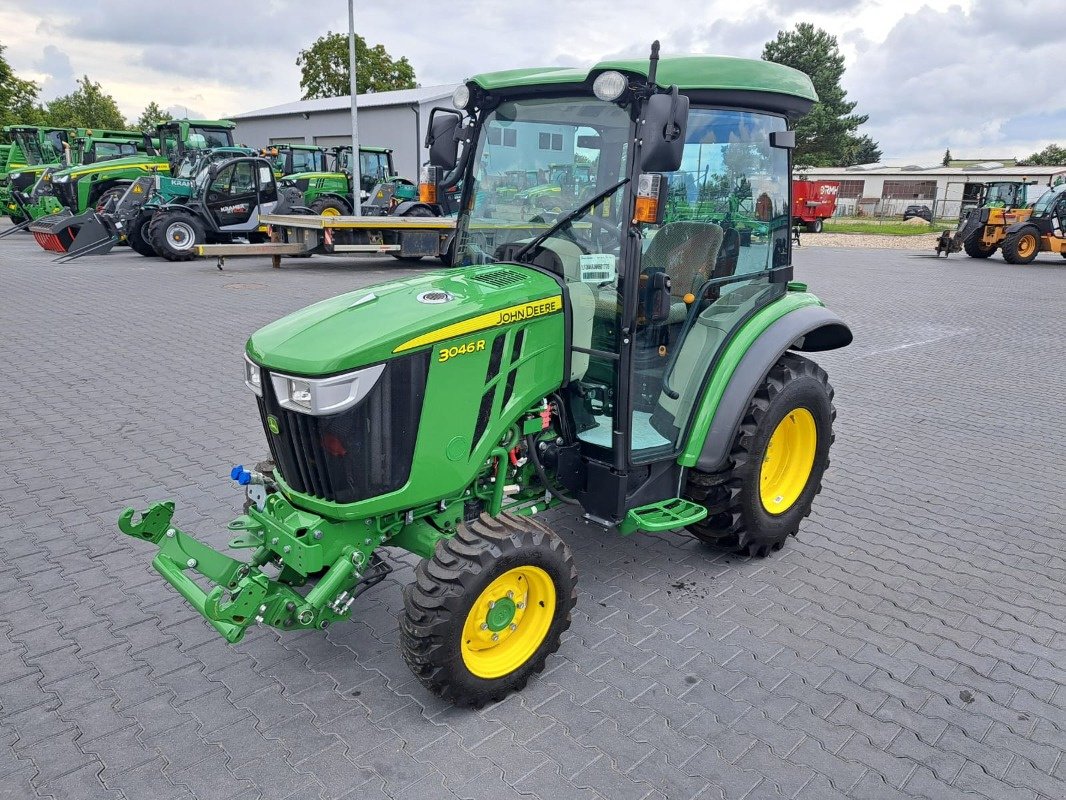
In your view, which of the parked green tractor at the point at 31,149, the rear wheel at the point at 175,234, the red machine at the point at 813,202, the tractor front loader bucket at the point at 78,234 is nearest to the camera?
the rear wheel at the point at 175,234

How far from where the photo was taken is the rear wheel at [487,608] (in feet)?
8.97

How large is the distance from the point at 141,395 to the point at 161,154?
596 inches

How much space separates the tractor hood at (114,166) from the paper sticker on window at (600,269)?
59.9 ft

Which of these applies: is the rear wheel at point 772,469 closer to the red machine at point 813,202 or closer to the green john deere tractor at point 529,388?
the green john deere tractor at point 529,388

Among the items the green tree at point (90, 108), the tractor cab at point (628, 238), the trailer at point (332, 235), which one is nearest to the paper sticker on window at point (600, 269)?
the tractor cab at point (628, 238)

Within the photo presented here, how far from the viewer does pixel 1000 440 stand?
6113 millimetres

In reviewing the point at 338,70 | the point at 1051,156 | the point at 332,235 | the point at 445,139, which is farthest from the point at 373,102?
the point at 1051,156

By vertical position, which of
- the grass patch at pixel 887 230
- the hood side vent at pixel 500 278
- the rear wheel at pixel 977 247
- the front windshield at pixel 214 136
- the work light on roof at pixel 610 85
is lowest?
the rear wheel at pixel 977 247

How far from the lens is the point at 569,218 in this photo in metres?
3.26

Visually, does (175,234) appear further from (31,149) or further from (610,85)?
(610,85)

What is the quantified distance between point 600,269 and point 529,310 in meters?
0.36

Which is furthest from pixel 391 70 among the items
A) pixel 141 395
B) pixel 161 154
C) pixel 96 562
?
pixel 96 562

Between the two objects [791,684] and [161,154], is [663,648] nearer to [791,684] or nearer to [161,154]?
[791,684]

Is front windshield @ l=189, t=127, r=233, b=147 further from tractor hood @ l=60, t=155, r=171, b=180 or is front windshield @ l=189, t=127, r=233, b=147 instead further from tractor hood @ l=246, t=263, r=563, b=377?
tractor hood @ l=246, t=263, r=563, b=377
